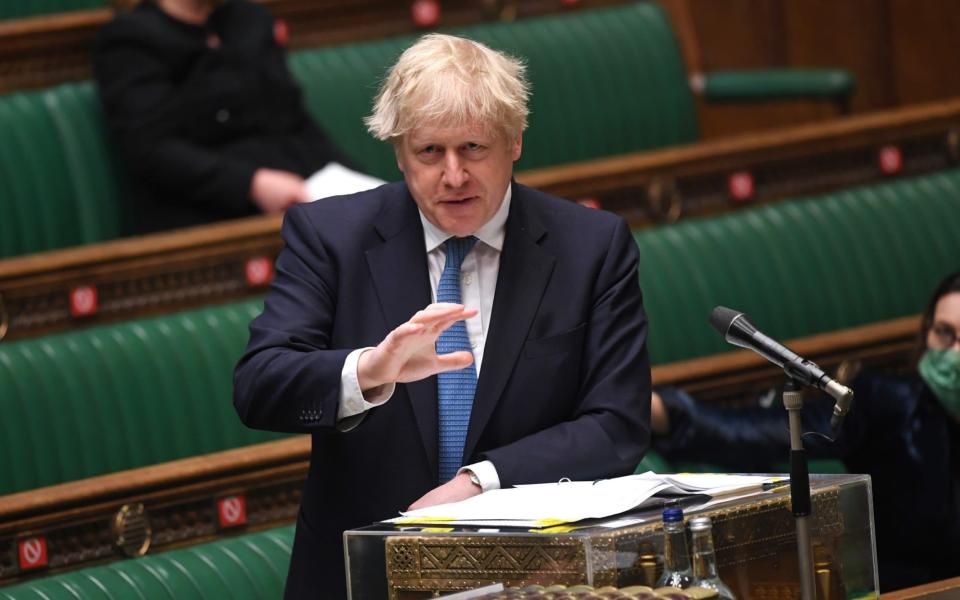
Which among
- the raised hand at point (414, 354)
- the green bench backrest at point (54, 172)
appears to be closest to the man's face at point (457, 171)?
the raised hand at point (414, 354)

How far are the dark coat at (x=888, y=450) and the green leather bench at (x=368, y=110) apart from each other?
0.79m

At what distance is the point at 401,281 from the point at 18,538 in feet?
2.17

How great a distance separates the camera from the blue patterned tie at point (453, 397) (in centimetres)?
126

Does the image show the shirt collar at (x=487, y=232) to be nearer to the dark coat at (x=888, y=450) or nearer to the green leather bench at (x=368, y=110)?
the dark coat at (x=888, y=450)

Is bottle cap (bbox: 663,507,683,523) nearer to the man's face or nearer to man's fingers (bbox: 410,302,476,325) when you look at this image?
man's fingers (bbox: 410,302,476,325)

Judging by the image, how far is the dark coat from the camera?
1.90 meters

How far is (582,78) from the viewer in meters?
2.99

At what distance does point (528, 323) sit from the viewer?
4.15 feet

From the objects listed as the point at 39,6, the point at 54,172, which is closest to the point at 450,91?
the point at 54,172

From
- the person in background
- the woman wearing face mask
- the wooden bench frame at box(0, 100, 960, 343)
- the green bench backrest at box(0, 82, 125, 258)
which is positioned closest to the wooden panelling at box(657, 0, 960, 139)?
the wooden bench frame at box(0, 100, 960, 343)

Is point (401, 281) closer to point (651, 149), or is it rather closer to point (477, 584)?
point (477, 584)

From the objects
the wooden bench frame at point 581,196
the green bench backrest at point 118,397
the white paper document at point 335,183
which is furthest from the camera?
the white paper document at point 335,183

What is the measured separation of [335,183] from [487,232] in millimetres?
1129

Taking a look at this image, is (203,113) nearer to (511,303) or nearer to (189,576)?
(189,576)
